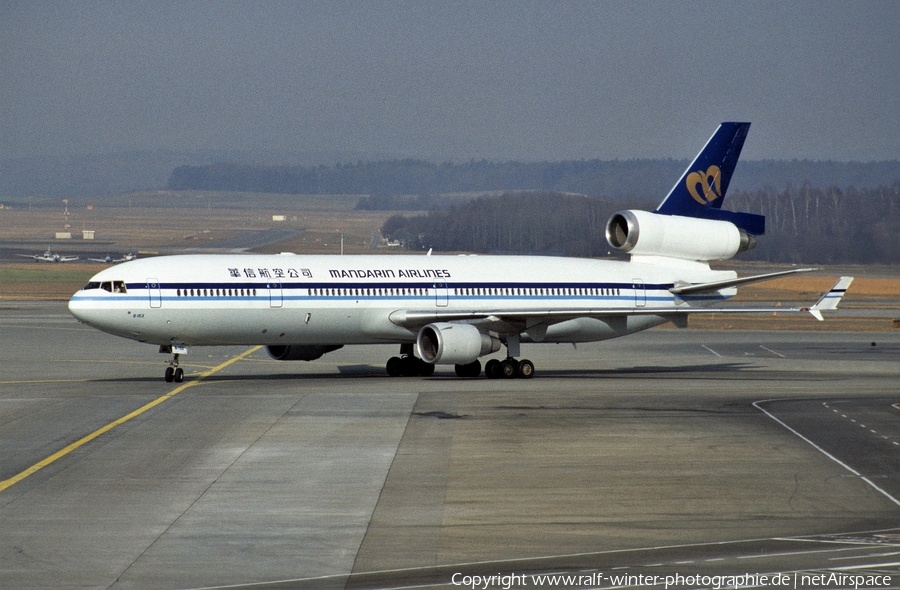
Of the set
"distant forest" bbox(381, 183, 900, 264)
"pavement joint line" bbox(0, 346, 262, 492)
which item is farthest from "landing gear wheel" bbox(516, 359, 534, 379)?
"distant forest" bbox(381, 183, 900, 264)

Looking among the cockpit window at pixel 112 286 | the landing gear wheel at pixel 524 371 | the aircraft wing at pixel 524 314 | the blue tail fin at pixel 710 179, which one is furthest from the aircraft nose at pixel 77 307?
the blue tail fin at pixel 710 179

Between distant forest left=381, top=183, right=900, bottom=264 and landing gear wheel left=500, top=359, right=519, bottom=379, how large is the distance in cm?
7751

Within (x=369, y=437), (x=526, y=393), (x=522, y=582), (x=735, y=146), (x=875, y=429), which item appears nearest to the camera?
(x=522, y=582)

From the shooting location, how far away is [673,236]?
1860 inches

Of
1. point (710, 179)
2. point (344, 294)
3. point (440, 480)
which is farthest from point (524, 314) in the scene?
point (440, 480)

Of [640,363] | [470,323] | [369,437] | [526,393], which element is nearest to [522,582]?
[369,437]

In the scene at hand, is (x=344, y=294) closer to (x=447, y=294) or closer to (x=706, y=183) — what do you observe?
(x=447, y=294)

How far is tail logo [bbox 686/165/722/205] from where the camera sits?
48219 millimetres

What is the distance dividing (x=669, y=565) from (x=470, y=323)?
86.8ft

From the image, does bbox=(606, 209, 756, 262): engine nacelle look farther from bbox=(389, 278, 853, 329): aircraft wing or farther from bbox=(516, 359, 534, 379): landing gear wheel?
bbox=(516, 359, 534, 379): landing gear wheel

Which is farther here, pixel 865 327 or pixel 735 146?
pixel 865 327

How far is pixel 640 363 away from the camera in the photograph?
5047 cm

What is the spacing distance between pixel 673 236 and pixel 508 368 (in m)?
9.81

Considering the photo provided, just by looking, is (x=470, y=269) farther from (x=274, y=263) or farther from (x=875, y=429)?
(x=875, y=429)
